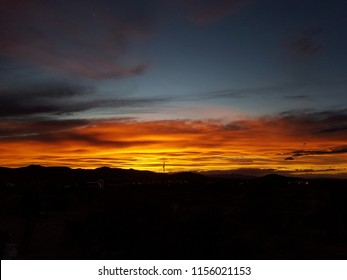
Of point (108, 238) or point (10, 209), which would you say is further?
point (10, 209)

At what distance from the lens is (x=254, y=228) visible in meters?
20.6

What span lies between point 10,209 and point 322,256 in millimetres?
24605

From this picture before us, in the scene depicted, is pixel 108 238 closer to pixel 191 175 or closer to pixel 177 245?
pixel 177 245

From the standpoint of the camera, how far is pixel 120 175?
7559 inches

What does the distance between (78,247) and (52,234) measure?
4276mm

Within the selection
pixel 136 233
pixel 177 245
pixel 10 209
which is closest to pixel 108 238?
pixel 136 233

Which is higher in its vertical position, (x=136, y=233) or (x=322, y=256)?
(x=136, y=233)

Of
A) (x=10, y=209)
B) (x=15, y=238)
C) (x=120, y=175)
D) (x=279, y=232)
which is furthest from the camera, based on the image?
(x=120, y=175)

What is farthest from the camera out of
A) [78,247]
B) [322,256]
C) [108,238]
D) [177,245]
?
[78,247]

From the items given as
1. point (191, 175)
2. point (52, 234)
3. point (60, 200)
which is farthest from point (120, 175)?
point (52, 234)
